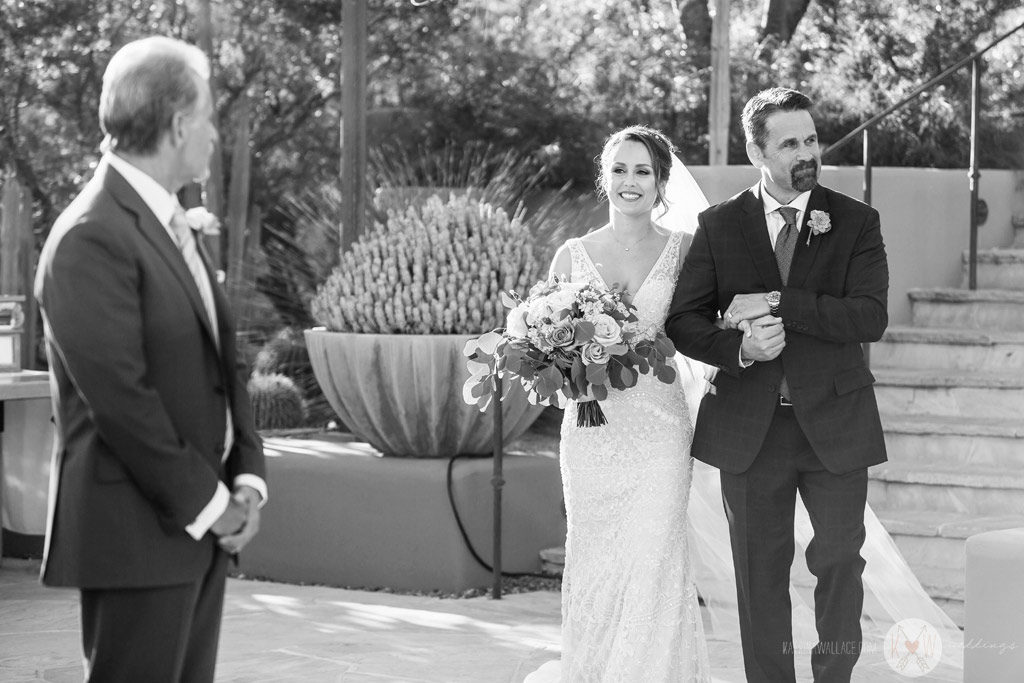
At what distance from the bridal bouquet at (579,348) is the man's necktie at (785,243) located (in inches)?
18.2

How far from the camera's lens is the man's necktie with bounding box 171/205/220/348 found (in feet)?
9.70

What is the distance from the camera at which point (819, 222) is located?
14.8ft

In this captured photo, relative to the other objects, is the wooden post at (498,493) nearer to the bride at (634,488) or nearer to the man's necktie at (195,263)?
the bride at (634,488)

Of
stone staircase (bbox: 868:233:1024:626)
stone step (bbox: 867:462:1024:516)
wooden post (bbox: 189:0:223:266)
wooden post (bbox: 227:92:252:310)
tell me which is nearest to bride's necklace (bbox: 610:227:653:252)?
stone staircase (bbox: 868:233:1024:626)

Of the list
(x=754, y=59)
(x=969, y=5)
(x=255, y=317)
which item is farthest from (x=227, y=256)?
(x=969, y=5)

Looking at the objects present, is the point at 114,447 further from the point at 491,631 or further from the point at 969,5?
the point at 969,5

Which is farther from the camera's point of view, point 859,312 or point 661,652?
point 661,652

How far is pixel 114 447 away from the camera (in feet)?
9.00

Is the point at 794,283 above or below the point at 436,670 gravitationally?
above

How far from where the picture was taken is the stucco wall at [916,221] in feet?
27.2

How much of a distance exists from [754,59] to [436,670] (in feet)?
28.3

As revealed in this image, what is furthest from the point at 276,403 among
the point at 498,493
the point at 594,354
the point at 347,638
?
the point at 594,354

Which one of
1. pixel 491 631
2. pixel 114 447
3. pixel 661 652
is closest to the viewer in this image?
pixel 114 447

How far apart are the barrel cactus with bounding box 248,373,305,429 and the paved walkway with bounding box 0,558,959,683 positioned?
14.9ft
